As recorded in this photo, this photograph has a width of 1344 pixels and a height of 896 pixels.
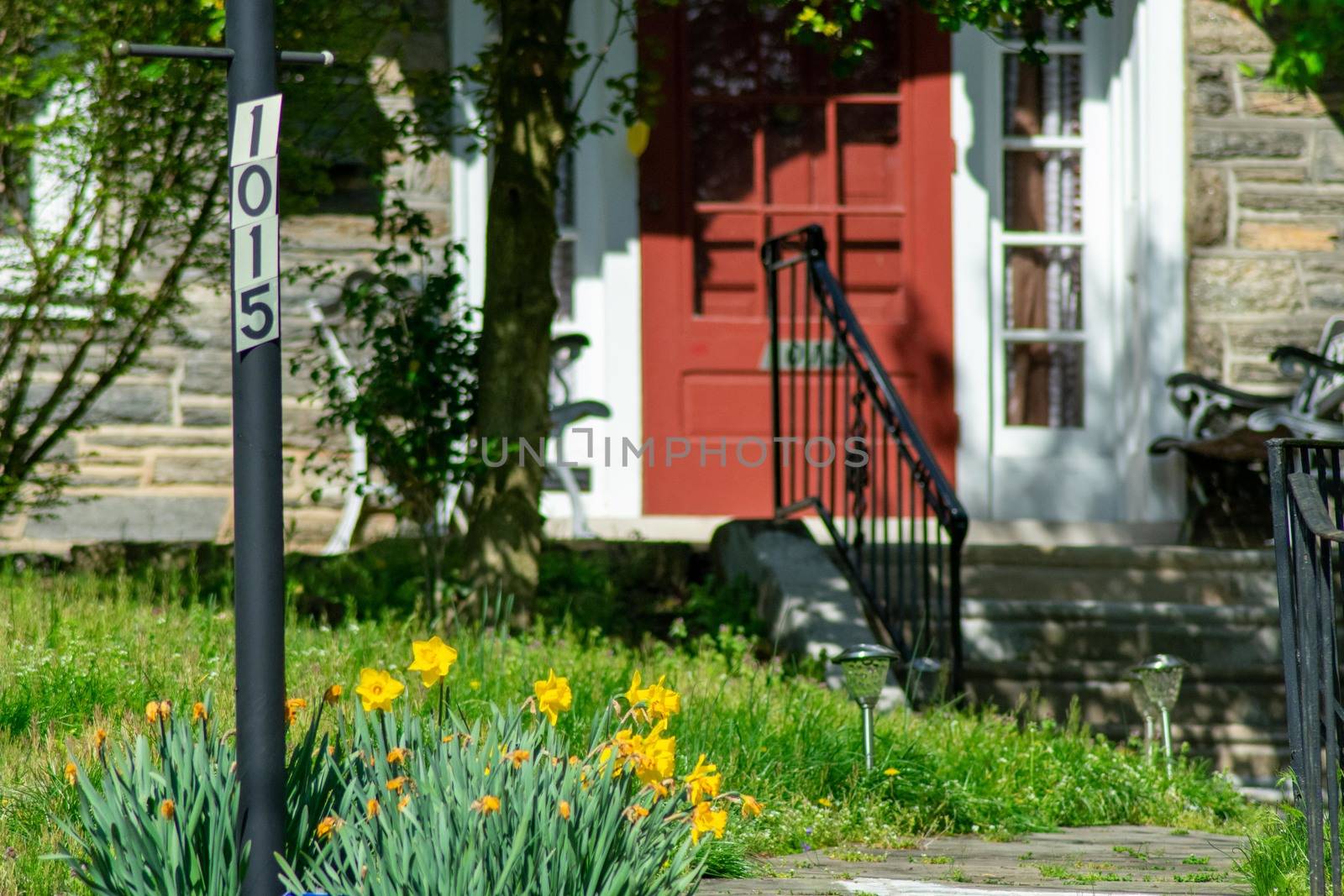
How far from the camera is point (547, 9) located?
14.9ft

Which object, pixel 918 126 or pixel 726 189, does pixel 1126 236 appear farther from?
pixel 726 189

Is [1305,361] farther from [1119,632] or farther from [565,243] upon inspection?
[565,243]

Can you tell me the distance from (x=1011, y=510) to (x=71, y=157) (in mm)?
4090

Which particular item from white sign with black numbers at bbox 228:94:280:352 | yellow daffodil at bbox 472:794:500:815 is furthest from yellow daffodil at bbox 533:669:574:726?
white sign with black numbers at bbox 228:94:280:352

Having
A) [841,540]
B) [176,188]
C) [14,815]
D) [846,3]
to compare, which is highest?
[846,3]

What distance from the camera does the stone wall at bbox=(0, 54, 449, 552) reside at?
602cm

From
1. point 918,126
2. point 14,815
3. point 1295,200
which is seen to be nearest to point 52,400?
point 14,815

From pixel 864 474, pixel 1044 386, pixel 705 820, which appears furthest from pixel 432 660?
pixel 1044 386

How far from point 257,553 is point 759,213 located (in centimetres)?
471

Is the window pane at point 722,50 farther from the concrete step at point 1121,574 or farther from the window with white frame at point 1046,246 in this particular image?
the concrete step at point 1121,574

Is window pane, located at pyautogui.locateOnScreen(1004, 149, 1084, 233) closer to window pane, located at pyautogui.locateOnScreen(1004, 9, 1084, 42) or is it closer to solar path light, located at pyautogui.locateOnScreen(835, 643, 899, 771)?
window pane, located at pyautogui.locateOnScreen(1004, 9, 1084, 42)

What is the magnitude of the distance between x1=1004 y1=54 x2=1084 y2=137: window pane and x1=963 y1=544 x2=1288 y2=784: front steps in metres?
2.11

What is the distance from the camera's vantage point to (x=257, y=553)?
2.02 meters

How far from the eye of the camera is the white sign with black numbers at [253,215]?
78.8 inches
